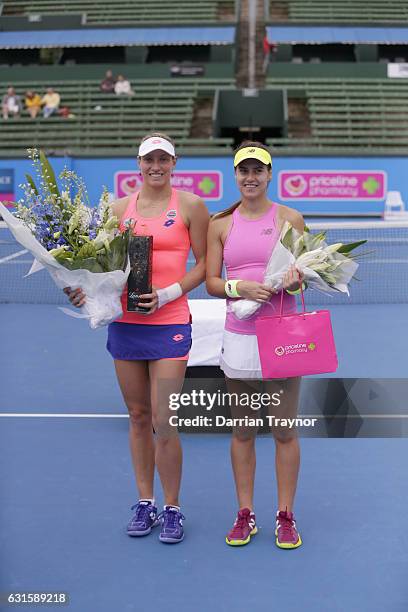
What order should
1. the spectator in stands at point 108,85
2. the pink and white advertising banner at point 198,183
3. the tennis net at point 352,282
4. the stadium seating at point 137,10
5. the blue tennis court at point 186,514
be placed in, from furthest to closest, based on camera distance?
the stadium seating at point 137,10
the spectator in stands at point 108,85
the pink and white advertising banner at point 198,183
the tennis net at point 352,282
the blue tennis court at point 186,514

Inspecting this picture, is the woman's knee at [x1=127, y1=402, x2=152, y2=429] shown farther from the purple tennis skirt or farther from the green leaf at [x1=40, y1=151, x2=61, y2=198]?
the green leaf at [x1=40, y1=151, x2=61, y2=198]

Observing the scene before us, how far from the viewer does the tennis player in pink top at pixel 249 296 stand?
4047 millimetres

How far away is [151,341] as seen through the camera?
4.16 metres

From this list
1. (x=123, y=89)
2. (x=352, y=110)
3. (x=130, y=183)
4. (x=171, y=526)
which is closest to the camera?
(x=171, y=526)

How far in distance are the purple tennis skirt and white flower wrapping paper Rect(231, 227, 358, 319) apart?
360 mm

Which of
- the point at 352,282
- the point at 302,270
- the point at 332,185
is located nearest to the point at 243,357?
the point at 302,270

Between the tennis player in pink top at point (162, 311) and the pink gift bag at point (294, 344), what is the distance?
52 cm

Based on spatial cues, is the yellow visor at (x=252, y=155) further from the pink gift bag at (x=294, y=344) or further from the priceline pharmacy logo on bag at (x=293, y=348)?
the priceline pharmacy logo on bag at (x=293, y=348)

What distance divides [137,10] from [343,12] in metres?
6.57

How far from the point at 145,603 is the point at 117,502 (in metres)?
1.16

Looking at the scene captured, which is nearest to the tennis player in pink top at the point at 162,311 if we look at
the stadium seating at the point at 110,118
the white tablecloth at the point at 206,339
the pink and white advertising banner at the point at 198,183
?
the white tablecloth at the point at 206,339

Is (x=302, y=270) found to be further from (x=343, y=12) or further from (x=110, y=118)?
(x=343, y=12)

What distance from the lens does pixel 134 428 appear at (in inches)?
172
